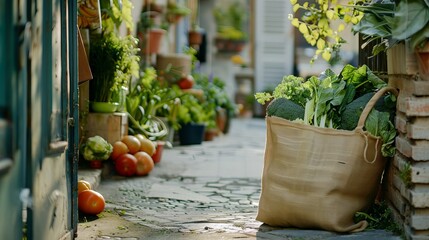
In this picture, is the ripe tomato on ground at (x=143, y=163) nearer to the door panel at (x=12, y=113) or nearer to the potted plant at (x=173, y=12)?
the door panel at (x=12, y=113)

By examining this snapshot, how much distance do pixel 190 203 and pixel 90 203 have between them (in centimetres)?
107

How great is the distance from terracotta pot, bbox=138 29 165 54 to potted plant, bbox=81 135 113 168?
3.44 meters

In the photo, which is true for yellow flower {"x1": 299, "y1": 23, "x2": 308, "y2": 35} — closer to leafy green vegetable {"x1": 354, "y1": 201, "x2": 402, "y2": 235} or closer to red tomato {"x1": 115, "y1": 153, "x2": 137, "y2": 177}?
leafy green vegetable {"x1": 354, "y1": 201, "x2": 402, "y2": 235}

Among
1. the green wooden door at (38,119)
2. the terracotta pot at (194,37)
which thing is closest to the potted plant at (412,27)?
the green wooden door at (38,119)

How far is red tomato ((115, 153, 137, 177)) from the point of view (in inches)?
294

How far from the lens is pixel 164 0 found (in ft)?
41.6

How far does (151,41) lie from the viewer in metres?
10.9

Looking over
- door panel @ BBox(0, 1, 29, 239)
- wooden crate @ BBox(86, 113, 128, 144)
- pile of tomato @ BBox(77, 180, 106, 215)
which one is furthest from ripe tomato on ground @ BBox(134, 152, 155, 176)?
door panel @ BBox(0, 1, 29, 239)

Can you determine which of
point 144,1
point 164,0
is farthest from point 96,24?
point 164,0

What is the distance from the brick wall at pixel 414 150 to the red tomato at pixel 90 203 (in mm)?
2013

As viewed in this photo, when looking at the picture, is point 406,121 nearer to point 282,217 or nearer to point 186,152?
point 282,217

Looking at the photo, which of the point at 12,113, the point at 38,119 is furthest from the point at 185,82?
the point at 12,113

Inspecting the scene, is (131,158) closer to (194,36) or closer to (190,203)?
(190,203)

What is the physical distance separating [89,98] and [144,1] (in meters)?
3.44
